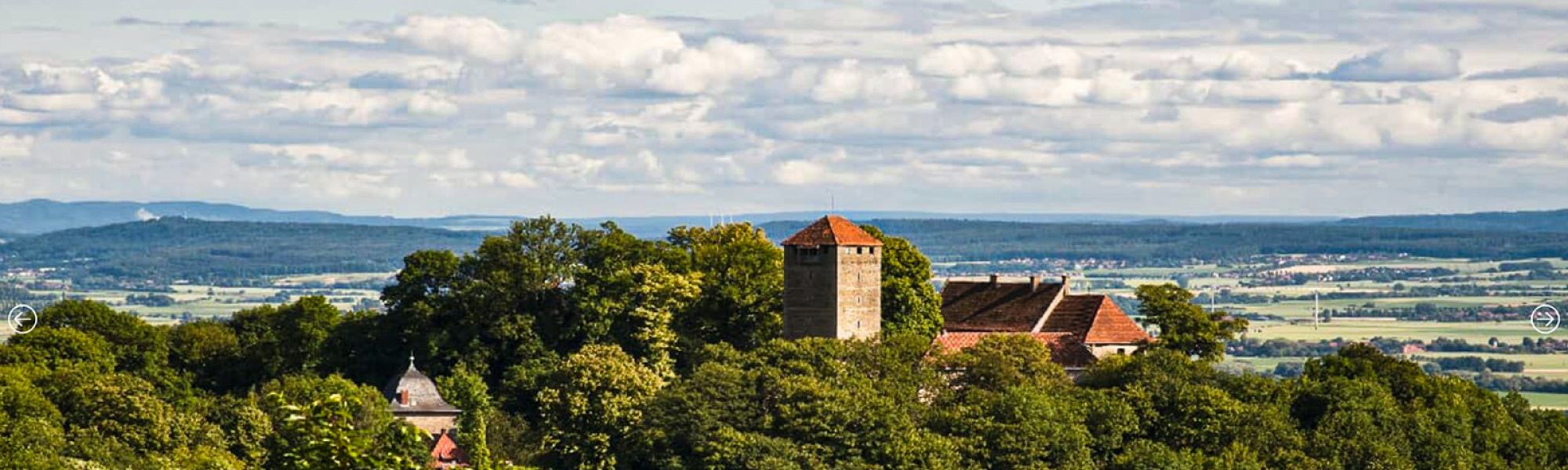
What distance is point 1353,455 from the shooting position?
109 metres

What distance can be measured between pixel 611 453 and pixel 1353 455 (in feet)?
96.0

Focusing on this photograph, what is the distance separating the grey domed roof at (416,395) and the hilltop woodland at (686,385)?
1376 mm

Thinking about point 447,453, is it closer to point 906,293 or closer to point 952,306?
point 906,293

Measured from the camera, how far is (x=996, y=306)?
125m

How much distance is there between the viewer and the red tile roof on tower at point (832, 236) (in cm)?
10875

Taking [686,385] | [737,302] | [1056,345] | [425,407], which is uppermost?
[737,302]

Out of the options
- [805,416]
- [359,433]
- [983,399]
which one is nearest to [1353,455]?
[983,399]

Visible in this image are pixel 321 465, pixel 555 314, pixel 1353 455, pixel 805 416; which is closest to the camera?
pixel 321 465

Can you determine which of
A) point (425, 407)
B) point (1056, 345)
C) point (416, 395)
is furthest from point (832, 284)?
point (416, 395)

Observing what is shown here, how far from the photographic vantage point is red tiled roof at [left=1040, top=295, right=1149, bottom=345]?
395ft

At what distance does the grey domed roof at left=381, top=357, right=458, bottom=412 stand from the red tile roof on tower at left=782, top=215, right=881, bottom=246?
51.3 ft

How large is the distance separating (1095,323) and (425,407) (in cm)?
2947

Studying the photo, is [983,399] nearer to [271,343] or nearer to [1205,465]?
[1205,465]

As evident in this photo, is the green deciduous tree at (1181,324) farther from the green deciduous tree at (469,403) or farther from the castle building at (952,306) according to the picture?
the green deciduous tree at (469,403)
